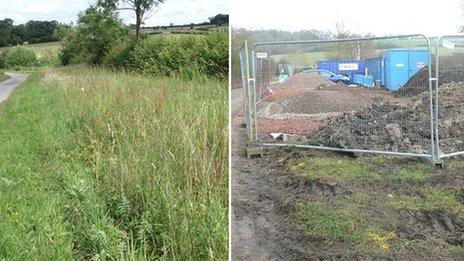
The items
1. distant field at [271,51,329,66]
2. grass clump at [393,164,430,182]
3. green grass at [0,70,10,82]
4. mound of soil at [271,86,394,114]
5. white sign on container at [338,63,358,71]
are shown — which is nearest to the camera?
grass clump at [393,164,430,182]

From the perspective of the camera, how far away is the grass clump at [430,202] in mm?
4641

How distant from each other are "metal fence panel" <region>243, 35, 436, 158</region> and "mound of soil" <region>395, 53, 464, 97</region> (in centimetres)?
5

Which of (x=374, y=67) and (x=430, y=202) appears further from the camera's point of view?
(x=374, y=67)

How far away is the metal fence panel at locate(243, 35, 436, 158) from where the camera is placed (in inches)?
285

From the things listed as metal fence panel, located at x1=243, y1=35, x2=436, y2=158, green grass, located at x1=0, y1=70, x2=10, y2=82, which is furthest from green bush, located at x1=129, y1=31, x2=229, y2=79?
green grass, located at x1=0, y1=70, x2=10, y2=82

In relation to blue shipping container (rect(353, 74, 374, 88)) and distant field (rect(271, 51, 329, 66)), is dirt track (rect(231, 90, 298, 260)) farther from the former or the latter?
blue shipping container (rect(353, 74, 374, 88))

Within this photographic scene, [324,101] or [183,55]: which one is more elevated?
[183,55]

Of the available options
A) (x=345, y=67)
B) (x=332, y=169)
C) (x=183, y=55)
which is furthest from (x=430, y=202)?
(x=183, y=55)

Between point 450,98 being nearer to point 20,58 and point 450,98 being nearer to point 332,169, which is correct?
point 332,169

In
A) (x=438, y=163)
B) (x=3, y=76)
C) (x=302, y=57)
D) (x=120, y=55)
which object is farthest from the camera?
(x=3, y=76)

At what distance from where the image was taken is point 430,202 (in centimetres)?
482

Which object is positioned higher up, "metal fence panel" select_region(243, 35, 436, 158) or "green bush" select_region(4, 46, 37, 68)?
"green bush" select_region(4, 46, 37, 68)

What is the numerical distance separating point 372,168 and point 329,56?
3469 millimetres

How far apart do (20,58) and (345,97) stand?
72.0 feet
